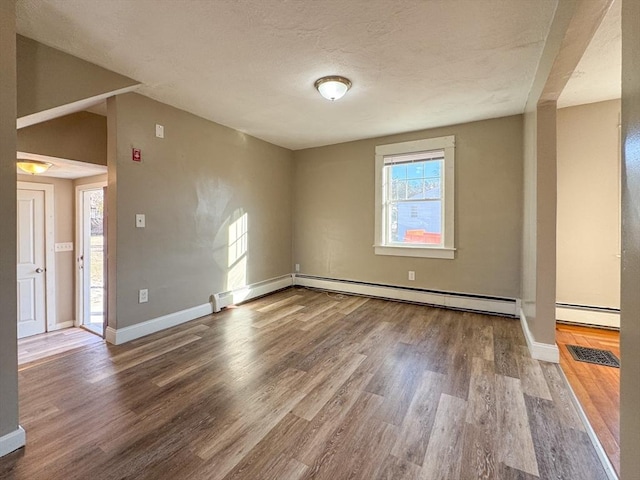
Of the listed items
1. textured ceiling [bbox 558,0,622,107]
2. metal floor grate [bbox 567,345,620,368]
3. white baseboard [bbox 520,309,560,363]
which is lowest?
metal floor grate [bbox 567,345,620,368]

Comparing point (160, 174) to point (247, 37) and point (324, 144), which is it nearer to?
point (247, 37)

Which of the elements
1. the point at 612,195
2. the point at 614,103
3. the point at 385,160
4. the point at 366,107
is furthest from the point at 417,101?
the point at 612,195

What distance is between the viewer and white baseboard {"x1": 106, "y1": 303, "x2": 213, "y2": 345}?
2836mm

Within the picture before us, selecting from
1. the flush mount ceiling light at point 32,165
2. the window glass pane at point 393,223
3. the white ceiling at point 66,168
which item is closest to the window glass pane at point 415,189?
the window glass pane at point 393,223

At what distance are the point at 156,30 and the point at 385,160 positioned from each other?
10.7 feet

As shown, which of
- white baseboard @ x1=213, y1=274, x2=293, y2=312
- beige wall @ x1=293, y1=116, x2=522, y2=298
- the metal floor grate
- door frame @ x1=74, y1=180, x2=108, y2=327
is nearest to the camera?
the metal floor grate

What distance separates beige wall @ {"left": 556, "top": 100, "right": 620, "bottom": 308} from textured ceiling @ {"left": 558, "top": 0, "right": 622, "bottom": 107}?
9.3 inches

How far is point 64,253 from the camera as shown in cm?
440

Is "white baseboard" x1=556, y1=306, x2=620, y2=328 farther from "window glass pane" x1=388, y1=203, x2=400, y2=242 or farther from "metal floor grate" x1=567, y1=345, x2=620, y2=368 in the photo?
"window glass pane" x1=388, y1=203, x2=400, y2=242

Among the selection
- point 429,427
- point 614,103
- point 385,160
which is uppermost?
point 614,103

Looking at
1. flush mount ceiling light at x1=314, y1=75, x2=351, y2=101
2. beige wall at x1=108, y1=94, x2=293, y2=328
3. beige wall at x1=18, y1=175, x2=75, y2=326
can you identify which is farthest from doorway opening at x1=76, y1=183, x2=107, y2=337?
flush mount ceiling light at x1=314, y1=75, x2=351, y2=101

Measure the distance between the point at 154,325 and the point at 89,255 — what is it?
7.51 feet

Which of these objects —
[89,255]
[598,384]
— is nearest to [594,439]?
[598,384]

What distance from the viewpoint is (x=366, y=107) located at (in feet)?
11.0
